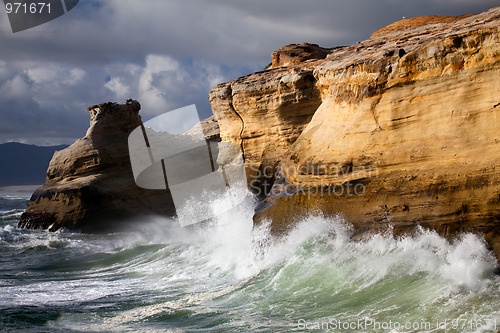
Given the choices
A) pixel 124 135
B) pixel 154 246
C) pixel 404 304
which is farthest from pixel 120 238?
pixel 404 304

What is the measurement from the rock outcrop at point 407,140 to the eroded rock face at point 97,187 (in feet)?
30.7

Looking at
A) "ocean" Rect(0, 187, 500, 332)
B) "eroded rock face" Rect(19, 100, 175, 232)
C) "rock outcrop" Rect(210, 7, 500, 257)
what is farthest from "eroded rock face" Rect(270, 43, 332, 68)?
"ocean" Rect(0, 187, 500, 332)

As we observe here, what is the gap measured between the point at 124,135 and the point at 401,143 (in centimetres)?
1353

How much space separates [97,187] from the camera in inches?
639

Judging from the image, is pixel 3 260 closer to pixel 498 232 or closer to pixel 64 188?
pixel 64 188

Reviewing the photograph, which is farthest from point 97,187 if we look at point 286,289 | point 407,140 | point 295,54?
point 407,140

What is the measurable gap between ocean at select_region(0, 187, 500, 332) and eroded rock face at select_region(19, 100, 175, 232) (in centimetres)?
624

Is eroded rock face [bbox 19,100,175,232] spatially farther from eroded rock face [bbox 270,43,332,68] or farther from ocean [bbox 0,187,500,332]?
eroded rock face [bbox 270,43,332,68]

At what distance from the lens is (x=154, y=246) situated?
1177 centimetres

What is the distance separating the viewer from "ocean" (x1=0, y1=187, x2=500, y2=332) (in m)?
4.80

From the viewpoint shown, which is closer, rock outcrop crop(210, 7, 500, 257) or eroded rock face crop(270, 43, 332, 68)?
rock outcrop crop(210, 7, 500, 257)

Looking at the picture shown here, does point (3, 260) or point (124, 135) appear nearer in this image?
point (3, 260)

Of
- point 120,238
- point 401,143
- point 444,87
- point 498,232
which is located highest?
point 444,87

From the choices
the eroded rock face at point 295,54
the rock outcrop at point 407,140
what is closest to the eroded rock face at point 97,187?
the eroded rock face at point 295,54
